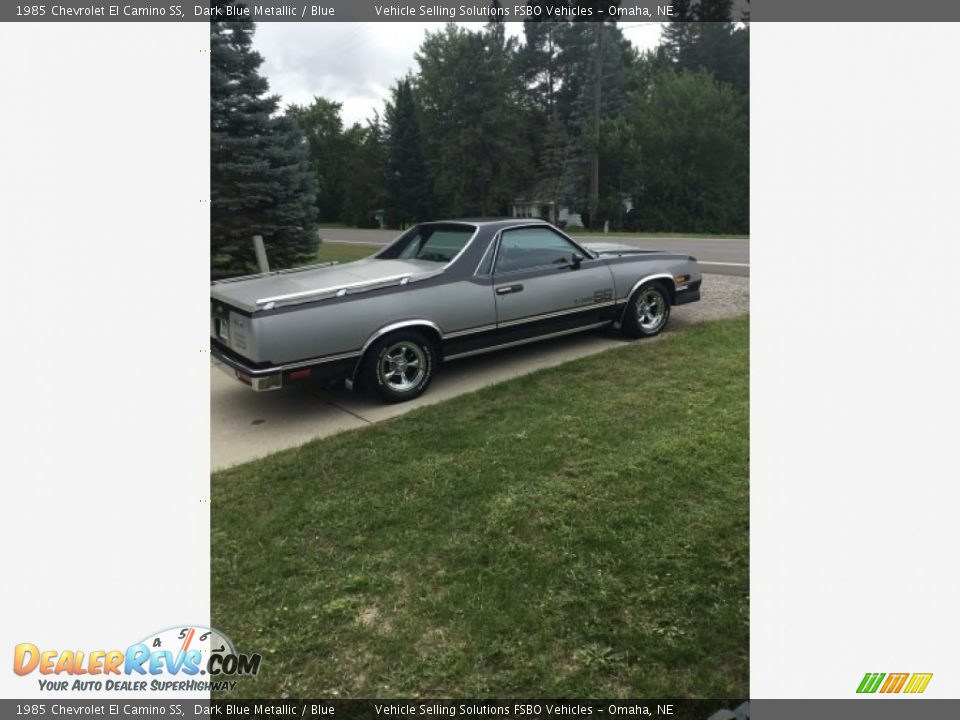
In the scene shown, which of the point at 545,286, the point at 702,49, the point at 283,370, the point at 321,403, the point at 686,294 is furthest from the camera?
the point at 702,49

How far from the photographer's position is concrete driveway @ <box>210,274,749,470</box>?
447 centimetres

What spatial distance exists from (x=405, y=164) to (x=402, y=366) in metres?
28.4

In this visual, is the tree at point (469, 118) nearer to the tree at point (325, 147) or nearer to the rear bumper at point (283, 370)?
the tree at point (325, 147)

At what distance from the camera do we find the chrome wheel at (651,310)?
670 cm

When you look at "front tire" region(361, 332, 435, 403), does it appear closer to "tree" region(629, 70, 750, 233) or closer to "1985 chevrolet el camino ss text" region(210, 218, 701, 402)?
"1985 chevrolet el camino ss text" region(210, 218, 701, 402)

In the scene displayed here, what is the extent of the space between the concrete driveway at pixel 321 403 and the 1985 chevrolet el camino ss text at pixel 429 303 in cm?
27

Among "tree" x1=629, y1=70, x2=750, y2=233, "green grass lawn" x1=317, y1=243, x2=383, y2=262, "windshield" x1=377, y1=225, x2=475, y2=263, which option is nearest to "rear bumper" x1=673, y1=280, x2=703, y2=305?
"windshield" x1=377, y1=225, x2=475, y2=263

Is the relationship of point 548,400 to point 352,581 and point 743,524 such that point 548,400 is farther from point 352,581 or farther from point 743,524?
point 352,581

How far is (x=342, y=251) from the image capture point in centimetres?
1577

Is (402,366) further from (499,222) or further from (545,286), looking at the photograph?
(499,222)

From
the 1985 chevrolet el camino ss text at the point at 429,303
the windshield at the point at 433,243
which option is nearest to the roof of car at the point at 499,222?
the 1985 chevrolet el camino ss text at the point at 429,303

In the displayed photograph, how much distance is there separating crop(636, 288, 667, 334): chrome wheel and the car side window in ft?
3.26
